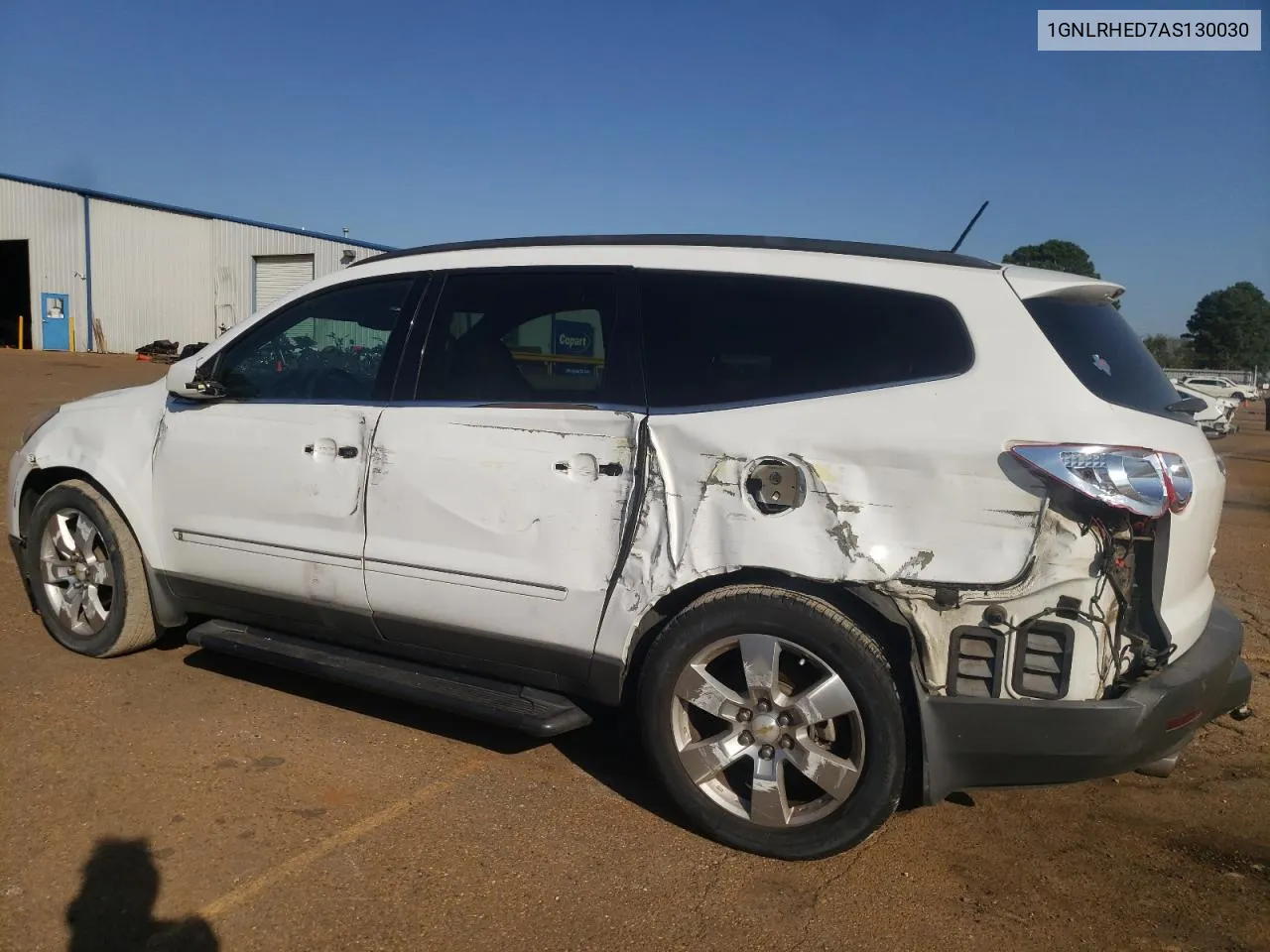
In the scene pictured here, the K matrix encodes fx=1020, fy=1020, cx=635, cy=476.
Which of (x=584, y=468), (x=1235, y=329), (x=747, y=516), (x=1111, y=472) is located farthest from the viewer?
(x=1235, y=329)

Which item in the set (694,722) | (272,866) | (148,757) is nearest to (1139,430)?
(694,722)

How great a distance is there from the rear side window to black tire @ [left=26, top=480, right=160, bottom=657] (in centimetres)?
263

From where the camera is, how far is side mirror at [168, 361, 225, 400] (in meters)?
4.27

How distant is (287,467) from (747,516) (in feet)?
6.31

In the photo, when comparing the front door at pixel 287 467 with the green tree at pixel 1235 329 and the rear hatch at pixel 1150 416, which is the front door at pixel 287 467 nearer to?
the rear hatch at pixel 1150 416

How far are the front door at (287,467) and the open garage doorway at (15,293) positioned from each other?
3563 centimetres

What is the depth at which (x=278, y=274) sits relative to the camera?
33094 mm

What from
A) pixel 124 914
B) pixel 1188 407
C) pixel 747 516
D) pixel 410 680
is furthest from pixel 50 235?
pixel 1188 407

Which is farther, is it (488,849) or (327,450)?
(327,450)

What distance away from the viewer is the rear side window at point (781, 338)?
3080 mm

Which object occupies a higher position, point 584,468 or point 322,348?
point 322,348

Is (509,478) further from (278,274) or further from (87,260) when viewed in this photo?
(87,260)

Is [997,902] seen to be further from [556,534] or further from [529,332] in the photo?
[529,332]

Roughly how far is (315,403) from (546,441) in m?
1.14
